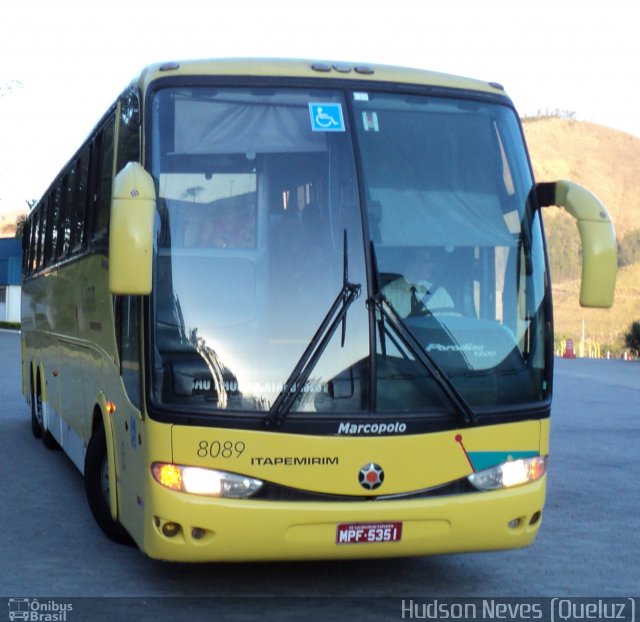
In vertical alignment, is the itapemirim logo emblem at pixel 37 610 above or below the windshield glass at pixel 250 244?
below

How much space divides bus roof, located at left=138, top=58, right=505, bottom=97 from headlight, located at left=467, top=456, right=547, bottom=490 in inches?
90.7

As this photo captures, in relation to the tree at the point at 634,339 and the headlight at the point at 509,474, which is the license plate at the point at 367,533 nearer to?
the headlight at the point at 509,474

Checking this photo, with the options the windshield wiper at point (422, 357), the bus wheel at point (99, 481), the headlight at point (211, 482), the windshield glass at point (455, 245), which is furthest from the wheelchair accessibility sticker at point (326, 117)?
the bus wheel at point (99, 481)

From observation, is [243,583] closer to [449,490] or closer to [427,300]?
[449,490]

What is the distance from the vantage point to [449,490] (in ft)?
22.9

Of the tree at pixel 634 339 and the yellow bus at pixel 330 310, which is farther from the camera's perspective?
the tree at pixel 634 339

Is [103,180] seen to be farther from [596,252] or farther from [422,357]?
[596,252]

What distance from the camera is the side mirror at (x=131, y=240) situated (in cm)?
641

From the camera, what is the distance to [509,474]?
23.4 feet

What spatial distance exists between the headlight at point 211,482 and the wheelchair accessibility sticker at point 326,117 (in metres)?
2.06

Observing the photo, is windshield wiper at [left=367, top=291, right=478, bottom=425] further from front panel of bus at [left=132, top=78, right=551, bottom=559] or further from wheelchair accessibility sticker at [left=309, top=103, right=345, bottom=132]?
wheelchair accessibility sticker at [left=309, top=103, right=345, bottom=132]

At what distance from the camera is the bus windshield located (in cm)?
689

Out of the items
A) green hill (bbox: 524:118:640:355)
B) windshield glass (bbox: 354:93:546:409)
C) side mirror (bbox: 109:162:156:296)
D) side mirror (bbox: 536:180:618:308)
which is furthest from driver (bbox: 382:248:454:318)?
green hill (bbox: 524:118:640:355)

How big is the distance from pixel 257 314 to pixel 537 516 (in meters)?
2.04
